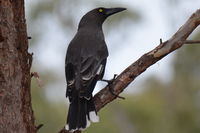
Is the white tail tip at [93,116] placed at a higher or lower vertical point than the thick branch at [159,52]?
lower

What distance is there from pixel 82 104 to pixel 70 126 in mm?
588

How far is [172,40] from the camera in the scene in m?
6.77

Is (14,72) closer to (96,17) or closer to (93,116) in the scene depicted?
(93,116)

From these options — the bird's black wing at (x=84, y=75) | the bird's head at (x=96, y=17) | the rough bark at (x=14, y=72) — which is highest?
the rough bark at (x=14, y=72)

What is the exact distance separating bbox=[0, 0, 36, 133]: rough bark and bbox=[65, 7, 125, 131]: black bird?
26.3 inches

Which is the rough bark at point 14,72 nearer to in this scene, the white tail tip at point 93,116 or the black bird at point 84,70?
the black bird at point 84,70

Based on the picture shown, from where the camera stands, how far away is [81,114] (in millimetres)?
7312

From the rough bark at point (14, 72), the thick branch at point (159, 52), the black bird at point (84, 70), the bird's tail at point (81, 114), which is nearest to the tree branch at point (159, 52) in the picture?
the thick branch at point (159, 52)

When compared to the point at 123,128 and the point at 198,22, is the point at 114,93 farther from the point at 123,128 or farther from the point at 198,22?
the point at 123,128

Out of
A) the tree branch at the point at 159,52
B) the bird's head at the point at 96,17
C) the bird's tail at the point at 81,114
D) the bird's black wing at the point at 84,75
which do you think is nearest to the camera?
the tree branch at the point at 159,52

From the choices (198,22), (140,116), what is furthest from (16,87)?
(140,116)

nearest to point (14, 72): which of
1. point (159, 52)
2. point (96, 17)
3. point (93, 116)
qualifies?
point (93, 116)

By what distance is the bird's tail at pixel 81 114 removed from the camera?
276 inches

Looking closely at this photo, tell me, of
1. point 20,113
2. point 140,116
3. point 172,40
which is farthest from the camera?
point 140,116
